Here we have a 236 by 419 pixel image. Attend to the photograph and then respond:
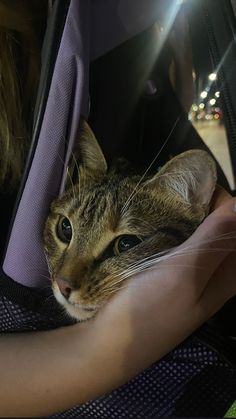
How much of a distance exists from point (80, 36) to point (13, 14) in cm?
17

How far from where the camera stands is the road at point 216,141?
87cm

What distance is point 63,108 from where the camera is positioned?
692 millimetres

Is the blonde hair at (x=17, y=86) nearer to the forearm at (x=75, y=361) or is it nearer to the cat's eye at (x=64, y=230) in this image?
the cat's eye at (x=64, y=230)

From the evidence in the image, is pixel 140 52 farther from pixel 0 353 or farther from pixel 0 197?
pixel 0 353

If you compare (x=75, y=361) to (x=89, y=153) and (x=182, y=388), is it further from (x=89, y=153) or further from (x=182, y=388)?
(x=89, y=153)

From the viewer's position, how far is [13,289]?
728 millimetres

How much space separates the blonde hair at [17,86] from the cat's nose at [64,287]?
0.22 metres

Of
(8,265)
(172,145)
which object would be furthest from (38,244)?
(172,145)

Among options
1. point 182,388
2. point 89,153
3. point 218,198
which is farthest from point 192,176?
point 182,388

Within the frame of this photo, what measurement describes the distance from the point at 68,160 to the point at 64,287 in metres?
0.16

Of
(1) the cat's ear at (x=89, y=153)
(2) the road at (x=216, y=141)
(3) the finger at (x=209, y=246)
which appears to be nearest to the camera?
(3) the finger at (x=209, y=246)

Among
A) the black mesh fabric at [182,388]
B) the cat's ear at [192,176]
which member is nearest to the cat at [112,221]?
the cat's ear at [192,176]

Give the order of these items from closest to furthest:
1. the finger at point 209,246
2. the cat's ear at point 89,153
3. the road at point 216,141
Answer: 1. the finger at point 209,246
2. the cat's ear at point 89,153
3. the road at point 216,141

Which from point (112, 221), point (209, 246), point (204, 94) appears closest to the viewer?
point (209, 246)
